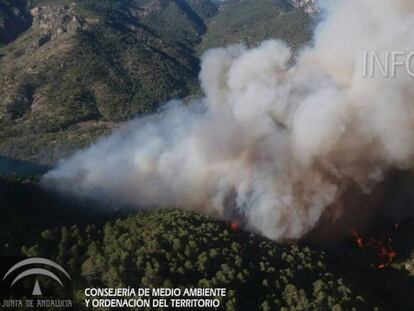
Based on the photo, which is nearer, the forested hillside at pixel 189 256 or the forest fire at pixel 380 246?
the forested hillside at pixel 189 256

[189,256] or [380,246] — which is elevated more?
[380,246]

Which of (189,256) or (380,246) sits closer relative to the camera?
(189,256)

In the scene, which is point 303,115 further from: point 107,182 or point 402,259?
point 107,182

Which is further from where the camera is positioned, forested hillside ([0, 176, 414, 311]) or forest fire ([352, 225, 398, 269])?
forest fire ([352, 225, 398, 269])

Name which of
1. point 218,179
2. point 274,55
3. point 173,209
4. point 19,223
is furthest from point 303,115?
point 19,223

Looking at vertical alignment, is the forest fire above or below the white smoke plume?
below

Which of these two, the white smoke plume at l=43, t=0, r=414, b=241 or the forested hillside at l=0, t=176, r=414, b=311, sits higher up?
the white smoke plume at l=43, t=0, r=414, b=241
